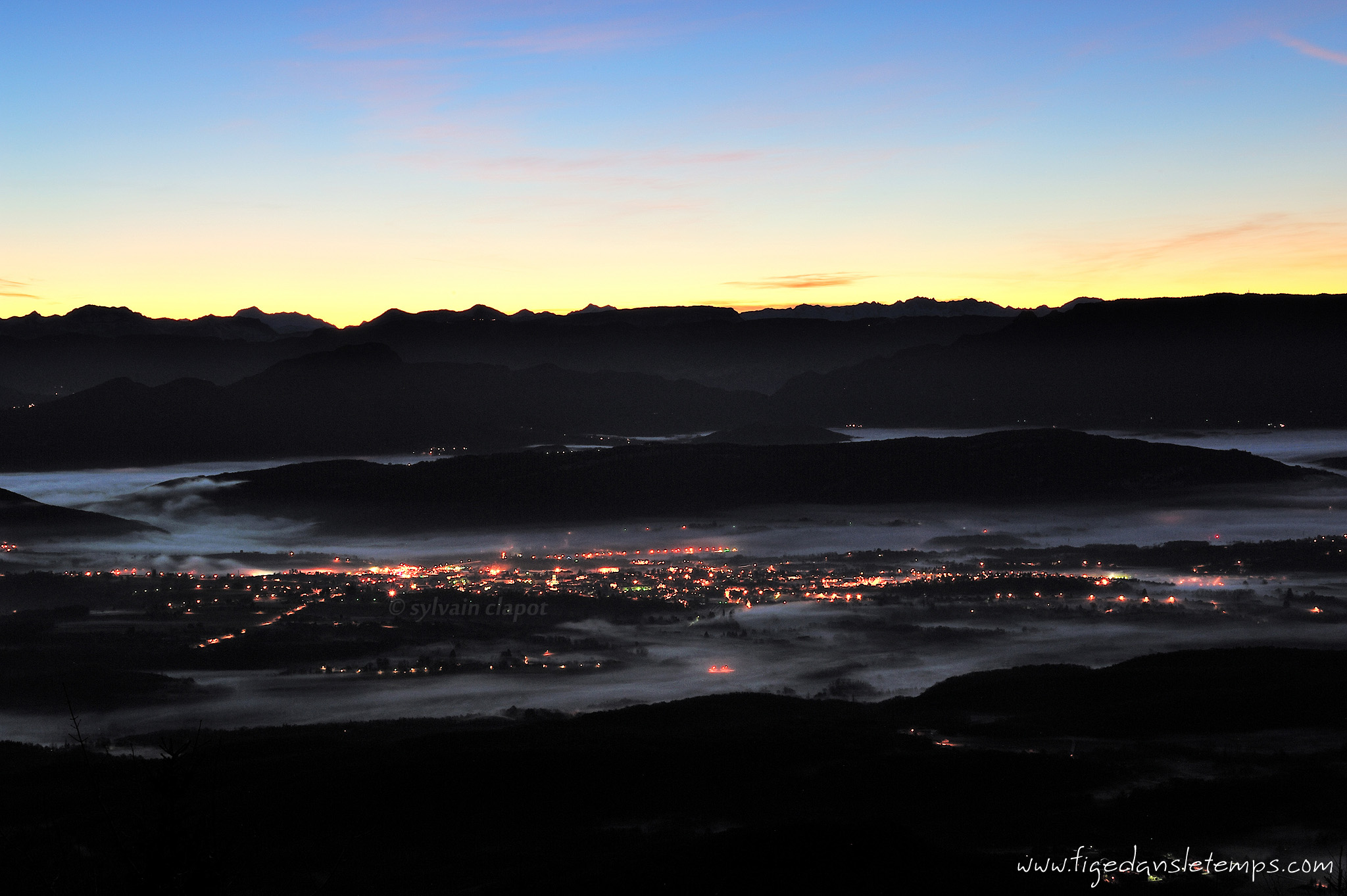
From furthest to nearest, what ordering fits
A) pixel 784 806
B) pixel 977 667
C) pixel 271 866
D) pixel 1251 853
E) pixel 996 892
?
pixel 977 667, pixel 784 806, pixel 271 866, pixel 1251 853, pixel 996 892

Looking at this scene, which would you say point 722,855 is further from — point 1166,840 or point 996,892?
point 1166,840

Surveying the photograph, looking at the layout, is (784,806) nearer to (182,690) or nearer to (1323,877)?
(1323,877)

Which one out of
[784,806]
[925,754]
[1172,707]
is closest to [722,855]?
[784,806]

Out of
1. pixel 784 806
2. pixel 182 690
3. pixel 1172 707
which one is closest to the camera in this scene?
pixel 784 806

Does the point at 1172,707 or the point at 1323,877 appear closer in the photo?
the point at 1323,877

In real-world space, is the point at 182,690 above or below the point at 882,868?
below

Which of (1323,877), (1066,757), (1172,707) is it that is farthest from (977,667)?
(1323,877)
